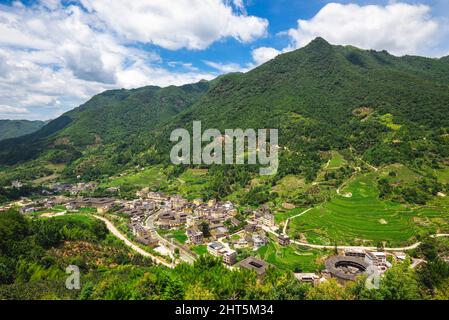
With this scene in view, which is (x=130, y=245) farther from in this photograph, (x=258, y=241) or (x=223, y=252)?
(x=258, y=241)

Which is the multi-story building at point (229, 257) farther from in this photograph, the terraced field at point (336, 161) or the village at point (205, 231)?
the terraced field at point (336, 161)

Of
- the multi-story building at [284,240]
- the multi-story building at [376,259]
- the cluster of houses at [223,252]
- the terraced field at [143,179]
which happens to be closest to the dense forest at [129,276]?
the multi-story building at [376,259]

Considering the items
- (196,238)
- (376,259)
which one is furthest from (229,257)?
(376,259)

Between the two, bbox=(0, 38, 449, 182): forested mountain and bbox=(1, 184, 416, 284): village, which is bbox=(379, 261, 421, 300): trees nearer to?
bbox=(1, 184, 416, 284): village

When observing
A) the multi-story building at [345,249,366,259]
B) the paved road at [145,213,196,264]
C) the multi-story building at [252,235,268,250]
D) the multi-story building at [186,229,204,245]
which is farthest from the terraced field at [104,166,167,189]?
the multi-story building at [345,249,366,259]

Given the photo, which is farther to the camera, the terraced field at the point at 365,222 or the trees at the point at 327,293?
the terraced field at the point at 365,222

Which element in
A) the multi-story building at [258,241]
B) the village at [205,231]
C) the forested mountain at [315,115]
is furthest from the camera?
the forested mountain at [315,115]
